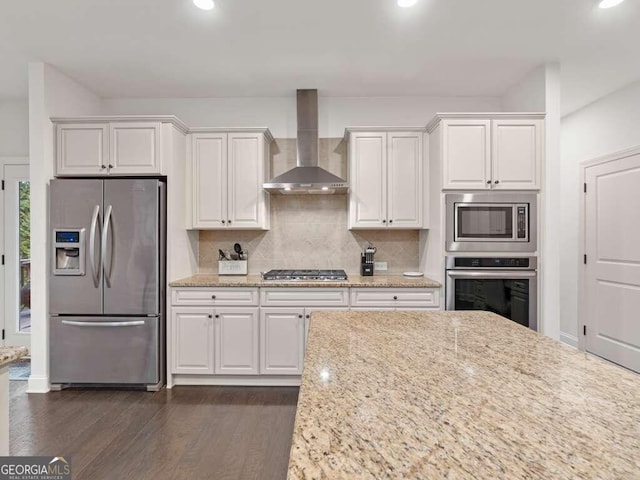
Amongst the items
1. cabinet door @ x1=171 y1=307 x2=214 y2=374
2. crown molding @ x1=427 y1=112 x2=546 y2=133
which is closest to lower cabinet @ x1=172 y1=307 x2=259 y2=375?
cabinet door @ x1=171 y1=307 x2=214 y2=374

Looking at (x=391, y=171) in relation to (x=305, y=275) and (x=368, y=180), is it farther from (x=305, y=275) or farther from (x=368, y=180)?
(x=305, y=275)

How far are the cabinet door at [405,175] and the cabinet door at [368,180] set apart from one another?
7 centimetres

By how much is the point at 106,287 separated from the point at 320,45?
2641 mm

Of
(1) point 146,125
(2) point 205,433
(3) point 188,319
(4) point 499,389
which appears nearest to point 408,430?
(4) point 499,389

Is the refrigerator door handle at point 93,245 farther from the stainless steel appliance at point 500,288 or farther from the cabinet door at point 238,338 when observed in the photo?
the stainless steel appliance at point 500,288

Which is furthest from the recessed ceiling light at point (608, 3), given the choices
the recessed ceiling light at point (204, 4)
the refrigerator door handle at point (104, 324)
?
the refrigerator door handle at point (104, 324)

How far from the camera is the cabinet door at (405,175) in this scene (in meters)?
3.44

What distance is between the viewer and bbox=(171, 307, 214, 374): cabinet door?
314 cm

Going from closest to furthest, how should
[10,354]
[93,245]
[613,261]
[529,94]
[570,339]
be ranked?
[10,354] → [93,245] → [529,94] → [613,261] → [570,339]

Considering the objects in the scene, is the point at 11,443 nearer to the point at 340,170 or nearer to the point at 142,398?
the point at 142,398

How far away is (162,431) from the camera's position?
2.45 m

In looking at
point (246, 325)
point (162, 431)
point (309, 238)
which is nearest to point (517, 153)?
point (309, 238)

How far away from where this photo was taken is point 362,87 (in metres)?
3.53

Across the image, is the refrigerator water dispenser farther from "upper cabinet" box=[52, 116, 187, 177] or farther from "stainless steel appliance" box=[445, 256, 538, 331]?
"stainless steel appliance" box=[445, 256, 538, 331]
